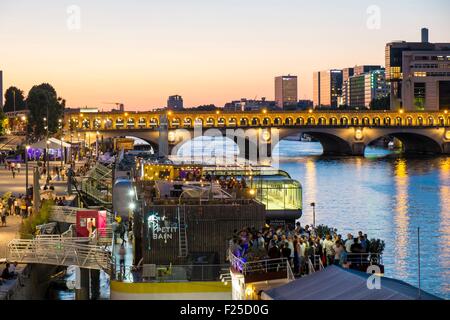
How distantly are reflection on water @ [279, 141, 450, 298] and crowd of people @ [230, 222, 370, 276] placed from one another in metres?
10.1

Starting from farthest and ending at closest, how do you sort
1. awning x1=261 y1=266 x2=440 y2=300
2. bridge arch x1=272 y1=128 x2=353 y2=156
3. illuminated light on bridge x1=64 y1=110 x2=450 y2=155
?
bridge arch x1=272 y1=128 x2=353 y2=156 < illuminated light on bridge x1=64 y1=110 x2=450 y2=155 < awning x1=261 y1=266 x2=440 y2=300

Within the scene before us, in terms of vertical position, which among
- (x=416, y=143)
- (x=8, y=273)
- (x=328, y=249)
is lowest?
(x=416, y=143)

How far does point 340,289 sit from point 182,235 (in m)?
7.35

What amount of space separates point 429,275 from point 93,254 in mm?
11627

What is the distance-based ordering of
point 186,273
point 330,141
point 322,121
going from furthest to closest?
point 322,121 → point 330,141 → point 186,273

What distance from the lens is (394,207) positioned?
46062 mm

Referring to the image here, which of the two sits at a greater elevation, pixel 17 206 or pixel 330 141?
pixel 17 206

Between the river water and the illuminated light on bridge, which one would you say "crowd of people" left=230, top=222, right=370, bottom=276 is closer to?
the river water

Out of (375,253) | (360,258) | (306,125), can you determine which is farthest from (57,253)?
(306,125)

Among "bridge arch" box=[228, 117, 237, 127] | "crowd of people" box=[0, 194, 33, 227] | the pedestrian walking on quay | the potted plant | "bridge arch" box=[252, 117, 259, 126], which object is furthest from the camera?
"bridge arch" box=[252, 117, 259, 126]

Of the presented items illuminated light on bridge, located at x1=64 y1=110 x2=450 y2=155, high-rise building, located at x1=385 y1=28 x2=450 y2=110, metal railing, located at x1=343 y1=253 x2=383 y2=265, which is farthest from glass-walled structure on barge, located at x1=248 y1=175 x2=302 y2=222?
high-rise building, located at x1=385 y1=28 x2=450 y2=110

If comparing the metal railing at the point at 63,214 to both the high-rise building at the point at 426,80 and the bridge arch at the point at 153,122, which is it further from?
the high-rise building at the point at 426,80

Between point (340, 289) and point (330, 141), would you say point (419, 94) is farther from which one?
point (340, 289)

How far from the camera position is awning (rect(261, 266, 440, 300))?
10.3 m
